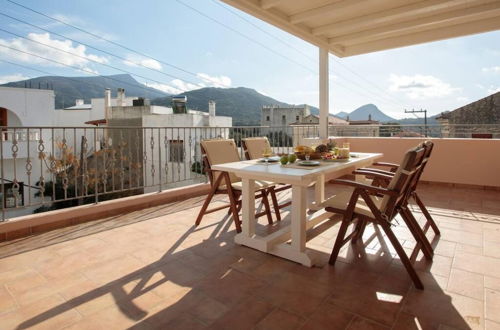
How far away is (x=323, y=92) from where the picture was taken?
550 cm

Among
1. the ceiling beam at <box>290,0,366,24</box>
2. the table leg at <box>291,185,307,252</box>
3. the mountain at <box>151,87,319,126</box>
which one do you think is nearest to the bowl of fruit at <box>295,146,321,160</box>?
the table leg at <box>291,185,307,252</box>

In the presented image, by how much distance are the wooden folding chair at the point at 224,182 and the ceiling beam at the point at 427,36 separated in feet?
11.7

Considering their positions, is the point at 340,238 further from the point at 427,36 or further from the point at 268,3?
the point at 427,36

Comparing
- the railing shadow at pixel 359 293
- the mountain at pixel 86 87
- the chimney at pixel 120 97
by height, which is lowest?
the railing shadow at pixel 359 293

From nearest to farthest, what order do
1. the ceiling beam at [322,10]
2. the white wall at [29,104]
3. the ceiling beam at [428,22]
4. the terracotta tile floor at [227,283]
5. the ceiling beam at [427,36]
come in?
the terracotta tile floor at [227,283] → the ceiling beam at [322,10] → the ceiling beam at [428,22] → the ceiling beam at [427,36] → the white wall at [29,104]

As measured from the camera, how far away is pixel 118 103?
61.0 feet

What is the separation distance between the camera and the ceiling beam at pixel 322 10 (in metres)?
3.74

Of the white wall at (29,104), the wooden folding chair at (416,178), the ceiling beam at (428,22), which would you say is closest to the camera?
the wooden folding chair at (416,178)

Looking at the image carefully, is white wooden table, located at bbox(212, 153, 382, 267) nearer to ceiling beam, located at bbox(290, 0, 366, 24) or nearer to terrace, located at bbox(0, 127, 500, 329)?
terrace, located at bbox(0, 127, 500, 329)

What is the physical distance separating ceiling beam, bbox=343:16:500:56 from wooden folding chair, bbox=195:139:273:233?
11.7 feet

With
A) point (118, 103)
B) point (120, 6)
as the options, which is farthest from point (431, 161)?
point (120, 6)

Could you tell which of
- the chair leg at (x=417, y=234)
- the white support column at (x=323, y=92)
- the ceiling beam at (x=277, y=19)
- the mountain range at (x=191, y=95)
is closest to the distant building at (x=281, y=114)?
the mountain range at (x=191, y=95)

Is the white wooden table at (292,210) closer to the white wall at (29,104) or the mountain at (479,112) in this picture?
the white wall at (29,104)

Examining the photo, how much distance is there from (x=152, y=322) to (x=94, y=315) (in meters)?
0.35
